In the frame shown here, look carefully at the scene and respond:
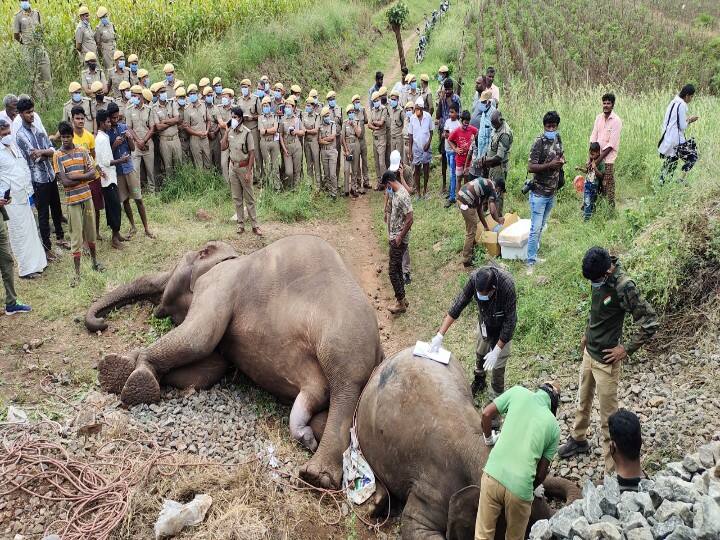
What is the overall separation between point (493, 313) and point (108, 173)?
6.67 metres

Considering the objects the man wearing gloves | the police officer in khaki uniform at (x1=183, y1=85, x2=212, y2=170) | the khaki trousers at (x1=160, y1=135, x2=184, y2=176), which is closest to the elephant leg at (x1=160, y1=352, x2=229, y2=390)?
the man wearing gloves

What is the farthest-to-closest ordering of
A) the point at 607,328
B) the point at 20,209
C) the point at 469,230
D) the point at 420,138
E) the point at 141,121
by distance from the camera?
1. the point at 420,138
2. the point at 141,121
3. the point at 469,230
4. the point at 20,209
5. the point at 607,328

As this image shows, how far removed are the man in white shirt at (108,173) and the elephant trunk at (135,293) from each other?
2.12m

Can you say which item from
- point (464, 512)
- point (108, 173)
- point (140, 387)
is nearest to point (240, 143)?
point (108, 173)

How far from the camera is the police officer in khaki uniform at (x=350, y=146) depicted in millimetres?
14578

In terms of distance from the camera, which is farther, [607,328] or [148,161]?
[148,161]

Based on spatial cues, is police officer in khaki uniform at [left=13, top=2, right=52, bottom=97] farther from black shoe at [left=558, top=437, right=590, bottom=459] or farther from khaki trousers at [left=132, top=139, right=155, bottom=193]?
black shoe at [left=558, top=437, right=590, bottom=459]

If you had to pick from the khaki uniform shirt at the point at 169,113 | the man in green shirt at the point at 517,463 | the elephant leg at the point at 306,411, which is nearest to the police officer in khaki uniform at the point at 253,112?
the khaki uniform shirt at the point at 169,113

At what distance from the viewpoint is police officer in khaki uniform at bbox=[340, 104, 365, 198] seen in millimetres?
14578

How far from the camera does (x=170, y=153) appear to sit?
1371 cm

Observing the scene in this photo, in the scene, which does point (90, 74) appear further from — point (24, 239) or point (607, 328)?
point (607, 328)

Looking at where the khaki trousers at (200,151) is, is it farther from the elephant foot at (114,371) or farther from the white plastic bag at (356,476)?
the white plastic bag at (356,476)

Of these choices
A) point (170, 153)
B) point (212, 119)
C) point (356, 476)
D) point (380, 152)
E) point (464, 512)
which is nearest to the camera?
point (464, 512)

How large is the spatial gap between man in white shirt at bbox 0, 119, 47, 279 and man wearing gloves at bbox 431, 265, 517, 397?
6.17m
